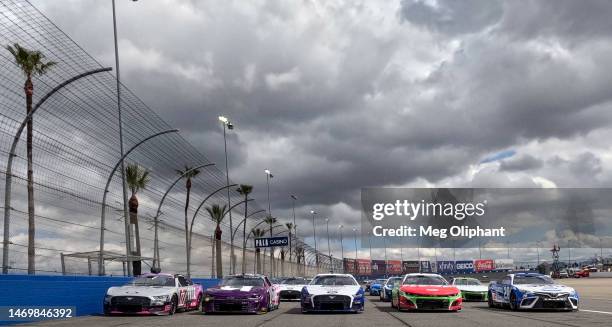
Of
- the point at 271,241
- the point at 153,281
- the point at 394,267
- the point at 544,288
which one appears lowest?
the point at 394,267

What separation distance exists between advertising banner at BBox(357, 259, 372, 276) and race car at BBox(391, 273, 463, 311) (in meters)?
148

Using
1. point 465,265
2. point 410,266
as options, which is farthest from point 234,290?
point 465,265

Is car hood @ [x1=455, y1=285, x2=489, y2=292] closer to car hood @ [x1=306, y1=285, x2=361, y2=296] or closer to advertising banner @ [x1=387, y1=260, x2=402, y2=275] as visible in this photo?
car hood @ [x1=306, y1=285, x2=361, y2=296]

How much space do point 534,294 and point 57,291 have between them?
11.9 metres

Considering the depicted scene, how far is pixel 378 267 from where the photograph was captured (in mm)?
170500

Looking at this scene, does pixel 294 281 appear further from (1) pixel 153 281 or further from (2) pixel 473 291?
(1) pixel 153 281

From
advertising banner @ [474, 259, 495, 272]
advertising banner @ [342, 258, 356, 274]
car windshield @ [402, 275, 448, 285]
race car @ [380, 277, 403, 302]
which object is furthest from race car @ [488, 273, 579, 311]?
advertising banner @ [474, 259, 495, 272]

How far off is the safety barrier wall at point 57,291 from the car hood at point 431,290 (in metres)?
8.52

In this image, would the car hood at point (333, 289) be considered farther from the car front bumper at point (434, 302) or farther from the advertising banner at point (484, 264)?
the advertising banner at point (484, 264)

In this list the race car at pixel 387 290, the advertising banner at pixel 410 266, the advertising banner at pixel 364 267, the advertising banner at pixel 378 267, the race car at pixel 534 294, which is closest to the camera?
the race car at pixel 534 294

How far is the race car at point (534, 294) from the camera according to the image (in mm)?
15719

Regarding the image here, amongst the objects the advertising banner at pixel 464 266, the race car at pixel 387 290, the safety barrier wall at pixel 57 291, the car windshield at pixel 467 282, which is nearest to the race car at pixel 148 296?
the safety barrier wall at pixel 57 291

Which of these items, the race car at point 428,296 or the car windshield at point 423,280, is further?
the car windshield at point 423,280

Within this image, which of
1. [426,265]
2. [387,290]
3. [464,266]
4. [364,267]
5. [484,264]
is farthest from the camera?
[364,267]
